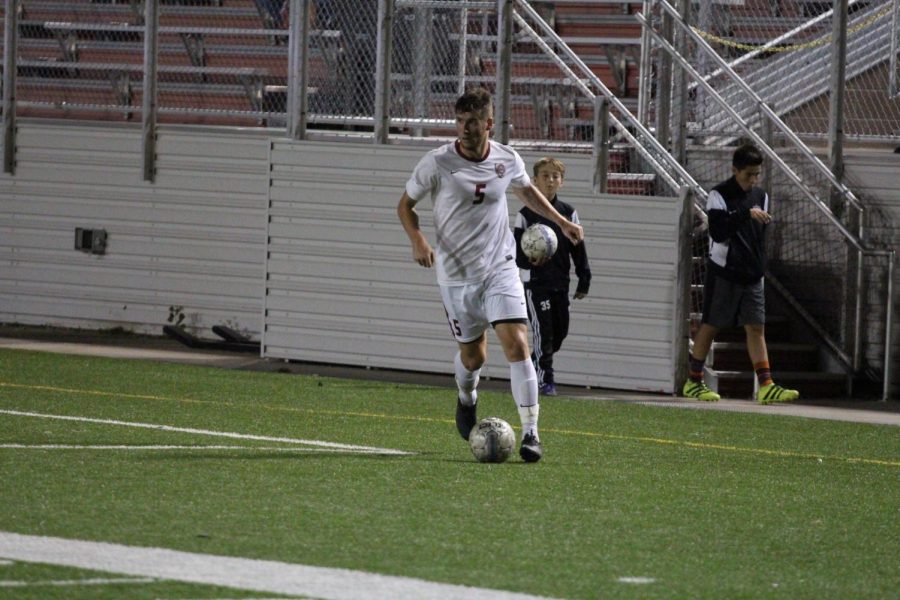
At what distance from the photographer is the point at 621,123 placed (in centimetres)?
1753

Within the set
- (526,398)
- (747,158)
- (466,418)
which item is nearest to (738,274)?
(747,158)

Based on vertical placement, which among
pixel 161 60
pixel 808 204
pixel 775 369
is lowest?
pixel 775 369

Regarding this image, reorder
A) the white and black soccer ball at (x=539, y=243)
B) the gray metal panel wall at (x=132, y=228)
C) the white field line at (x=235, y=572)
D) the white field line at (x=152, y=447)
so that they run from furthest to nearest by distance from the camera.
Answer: the gray metal panel wall at (x=132, y=228) → the white and black soccer ball at (x=539, y=243) → the white field line at (x=152, y=447) → the white field line at (x=235, y=572)

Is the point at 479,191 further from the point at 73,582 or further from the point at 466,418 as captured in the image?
the point at 73,582

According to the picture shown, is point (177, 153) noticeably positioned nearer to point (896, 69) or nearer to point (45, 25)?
point (45, 25)

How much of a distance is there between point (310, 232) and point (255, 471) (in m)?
8.75

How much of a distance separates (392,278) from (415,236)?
7191 mm

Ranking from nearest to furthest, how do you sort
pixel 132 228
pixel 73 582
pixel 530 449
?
pixel 73 582 → pixel 530 449 → pixel 132 228

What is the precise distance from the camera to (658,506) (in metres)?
8.45

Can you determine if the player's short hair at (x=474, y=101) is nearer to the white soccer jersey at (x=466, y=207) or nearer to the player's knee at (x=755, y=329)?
the white soccer jersey at (x=466, y=207)

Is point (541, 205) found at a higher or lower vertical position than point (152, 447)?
higher

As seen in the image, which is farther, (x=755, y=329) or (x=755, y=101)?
(x=755, y=101)

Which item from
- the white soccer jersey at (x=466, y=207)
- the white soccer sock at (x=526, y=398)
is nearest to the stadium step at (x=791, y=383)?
the white soccer jersey at (x=466, y=207)

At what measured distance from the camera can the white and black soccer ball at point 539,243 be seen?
569 inches
